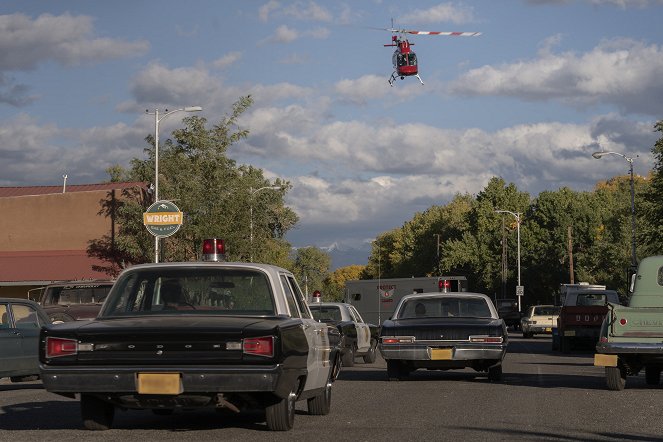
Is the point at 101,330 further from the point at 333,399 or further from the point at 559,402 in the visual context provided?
the point at 559,402

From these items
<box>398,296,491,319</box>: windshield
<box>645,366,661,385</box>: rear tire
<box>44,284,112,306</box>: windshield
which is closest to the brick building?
<box>44,284,112,306</box>: windshield

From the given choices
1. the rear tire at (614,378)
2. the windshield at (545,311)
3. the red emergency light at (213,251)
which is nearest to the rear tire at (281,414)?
the red emergency light at (213,251)

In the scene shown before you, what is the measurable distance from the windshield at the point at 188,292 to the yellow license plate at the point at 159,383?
1.21 meters

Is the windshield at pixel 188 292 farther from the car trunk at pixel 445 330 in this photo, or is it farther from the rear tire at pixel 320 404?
the car trunk at pixel 445 330

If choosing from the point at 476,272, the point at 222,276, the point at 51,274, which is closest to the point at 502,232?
the point at 476,272

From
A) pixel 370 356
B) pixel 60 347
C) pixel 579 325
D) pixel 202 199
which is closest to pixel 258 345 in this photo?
pixel 60 347

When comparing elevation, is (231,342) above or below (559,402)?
above

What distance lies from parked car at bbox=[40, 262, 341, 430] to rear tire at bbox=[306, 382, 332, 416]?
1551 millimetres

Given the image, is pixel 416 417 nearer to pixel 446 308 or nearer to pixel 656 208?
pixel 446 308

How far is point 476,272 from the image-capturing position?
367 ft

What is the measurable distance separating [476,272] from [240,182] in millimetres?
63569

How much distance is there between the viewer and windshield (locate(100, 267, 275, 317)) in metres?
11.7

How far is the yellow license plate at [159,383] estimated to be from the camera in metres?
10.4

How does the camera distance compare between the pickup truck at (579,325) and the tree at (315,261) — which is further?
the tree at (315,261)
